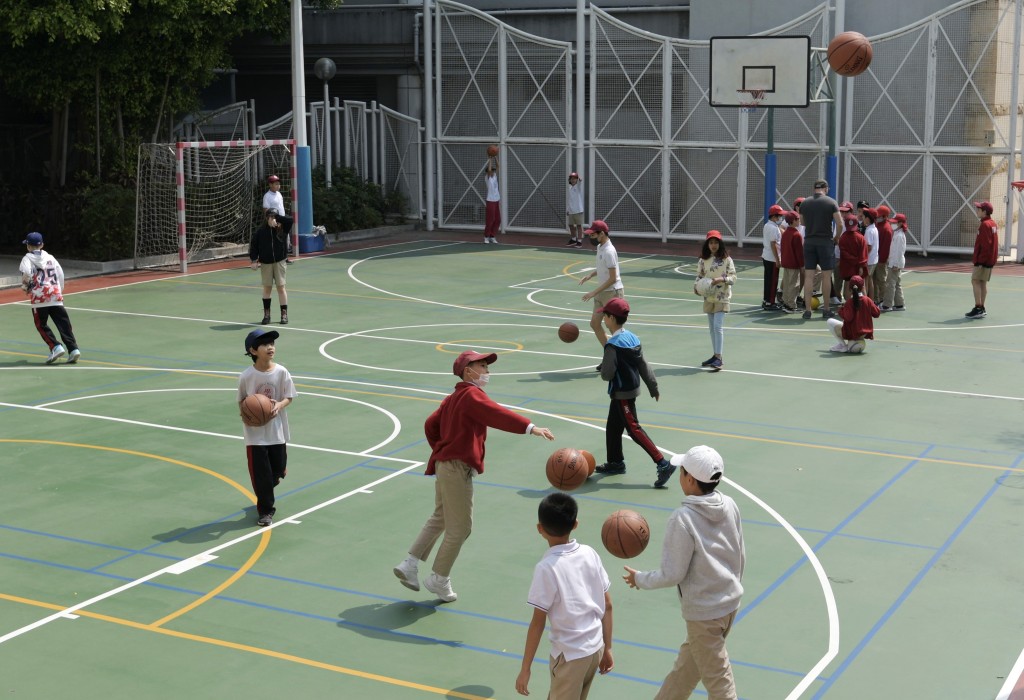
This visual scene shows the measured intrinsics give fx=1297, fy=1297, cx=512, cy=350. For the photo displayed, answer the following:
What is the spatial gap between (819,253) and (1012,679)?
49.1 feet

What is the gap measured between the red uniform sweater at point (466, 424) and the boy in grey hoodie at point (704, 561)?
2309 mm

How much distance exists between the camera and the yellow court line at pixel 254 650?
8875 millimetres

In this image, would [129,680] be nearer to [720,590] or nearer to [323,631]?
[323,631]

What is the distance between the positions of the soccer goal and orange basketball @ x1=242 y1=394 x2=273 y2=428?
18.2 m

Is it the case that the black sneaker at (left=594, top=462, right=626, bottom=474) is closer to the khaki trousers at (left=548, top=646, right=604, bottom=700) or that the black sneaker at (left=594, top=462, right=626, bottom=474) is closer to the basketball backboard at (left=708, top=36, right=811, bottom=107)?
the khaki trousers at (left=548, top=646, right=604, bottom=700)

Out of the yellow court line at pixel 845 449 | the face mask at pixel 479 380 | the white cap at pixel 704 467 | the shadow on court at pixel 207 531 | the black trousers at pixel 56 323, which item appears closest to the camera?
the white cap at pixel 704 467

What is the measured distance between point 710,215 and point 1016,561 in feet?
79.2

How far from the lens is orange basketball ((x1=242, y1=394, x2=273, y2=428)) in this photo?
463 inches

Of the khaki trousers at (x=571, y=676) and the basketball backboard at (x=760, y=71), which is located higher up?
the basketball backboard at (x=760, y=71)

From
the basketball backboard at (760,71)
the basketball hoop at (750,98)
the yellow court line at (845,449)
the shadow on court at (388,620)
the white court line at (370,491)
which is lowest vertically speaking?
the shadow on court at (388,620)

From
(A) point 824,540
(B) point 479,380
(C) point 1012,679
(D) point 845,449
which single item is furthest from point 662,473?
(C) point 1012,679

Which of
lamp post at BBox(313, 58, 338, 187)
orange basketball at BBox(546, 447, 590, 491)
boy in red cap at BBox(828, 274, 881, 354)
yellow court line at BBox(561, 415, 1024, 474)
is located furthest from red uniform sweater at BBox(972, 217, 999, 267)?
lamp post at BBox(313, 58, 338, 187)

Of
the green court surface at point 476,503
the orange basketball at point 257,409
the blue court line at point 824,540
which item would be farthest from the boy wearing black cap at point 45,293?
the blue court line at point 824,540

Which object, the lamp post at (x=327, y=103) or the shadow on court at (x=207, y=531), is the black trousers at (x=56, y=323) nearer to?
the shadow on court at (x=207, y=531)
